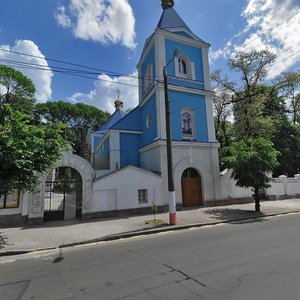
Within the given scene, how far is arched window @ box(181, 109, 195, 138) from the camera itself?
57.0ft

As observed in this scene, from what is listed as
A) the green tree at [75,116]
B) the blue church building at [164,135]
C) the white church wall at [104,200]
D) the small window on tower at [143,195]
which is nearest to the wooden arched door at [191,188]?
the blue church building at [164,135]

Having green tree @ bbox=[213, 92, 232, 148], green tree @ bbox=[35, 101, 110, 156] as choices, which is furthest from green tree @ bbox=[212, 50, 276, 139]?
green tree @ bbox=[35, 101, 110, 156]

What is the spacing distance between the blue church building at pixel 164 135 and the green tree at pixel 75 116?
22419 millimetres

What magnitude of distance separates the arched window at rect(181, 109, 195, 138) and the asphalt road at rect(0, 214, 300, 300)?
10369 mm

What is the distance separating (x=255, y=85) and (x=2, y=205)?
25.2m

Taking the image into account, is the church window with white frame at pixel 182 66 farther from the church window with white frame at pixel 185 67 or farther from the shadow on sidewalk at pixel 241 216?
the shadow on sidewalk at pixel 241 216

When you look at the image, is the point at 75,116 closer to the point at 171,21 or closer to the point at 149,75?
the point at 149,75

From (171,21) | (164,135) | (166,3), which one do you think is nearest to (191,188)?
(164,135)

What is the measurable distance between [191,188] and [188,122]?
500cm

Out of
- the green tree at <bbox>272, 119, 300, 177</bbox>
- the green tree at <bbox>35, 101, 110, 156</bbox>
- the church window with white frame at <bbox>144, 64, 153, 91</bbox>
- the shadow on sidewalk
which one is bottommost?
the shadow on sidewalk

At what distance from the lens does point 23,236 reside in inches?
366

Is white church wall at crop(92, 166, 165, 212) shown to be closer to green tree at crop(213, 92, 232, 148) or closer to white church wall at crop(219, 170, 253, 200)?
white church wall at crop(219, 170, 253, 200)

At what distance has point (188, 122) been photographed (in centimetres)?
1767

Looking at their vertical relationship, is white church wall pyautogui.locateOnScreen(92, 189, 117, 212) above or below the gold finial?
below
